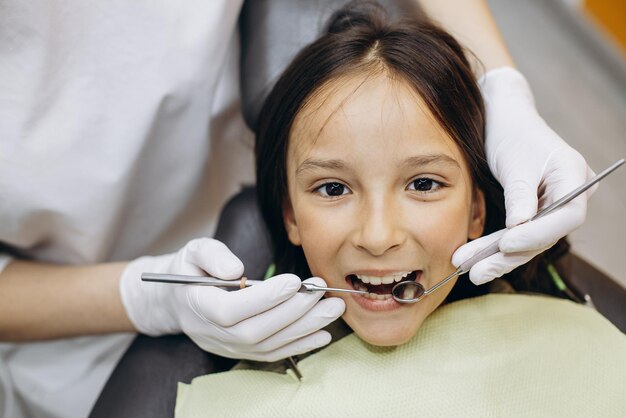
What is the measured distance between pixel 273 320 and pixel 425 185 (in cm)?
33

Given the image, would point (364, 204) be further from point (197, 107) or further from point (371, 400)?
point (197, 107)

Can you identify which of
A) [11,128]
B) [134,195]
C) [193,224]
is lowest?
[193,224]

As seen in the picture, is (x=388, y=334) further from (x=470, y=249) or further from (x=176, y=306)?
(x=176, y=306)

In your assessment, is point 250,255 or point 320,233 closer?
point 320,233

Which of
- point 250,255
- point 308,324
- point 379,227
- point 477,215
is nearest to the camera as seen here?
point 379,227

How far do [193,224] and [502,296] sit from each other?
772mm

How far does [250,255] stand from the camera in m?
1.30

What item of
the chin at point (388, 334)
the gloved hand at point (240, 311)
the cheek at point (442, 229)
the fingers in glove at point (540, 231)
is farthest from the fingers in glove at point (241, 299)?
the fingers in glove at point (540, 231)

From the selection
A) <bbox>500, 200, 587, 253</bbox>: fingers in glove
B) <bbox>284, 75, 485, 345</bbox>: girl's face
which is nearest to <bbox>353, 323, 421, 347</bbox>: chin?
<bbox>284, 75, 485, 345</bbox>: girl's face

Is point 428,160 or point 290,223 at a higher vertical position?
point 428,160

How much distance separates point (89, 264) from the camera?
130 centimetres

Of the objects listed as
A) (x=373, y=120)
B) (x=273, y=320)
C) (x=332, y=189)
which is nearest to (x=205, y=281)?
(x=273, y=320)

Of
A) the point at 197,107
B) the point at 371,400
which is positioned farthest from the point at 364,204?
the point at 197,107

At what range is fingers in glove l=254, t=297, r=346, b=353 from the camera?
101 centimetres
